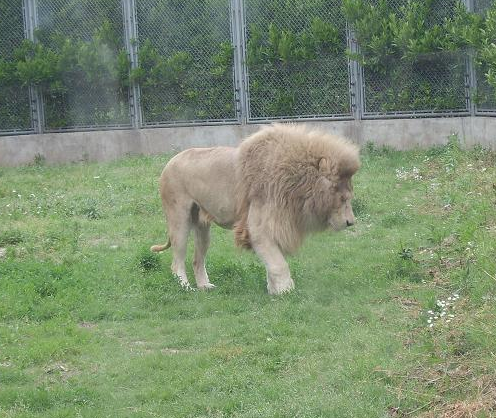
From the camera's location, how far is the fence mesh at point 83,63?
1844 centimetres

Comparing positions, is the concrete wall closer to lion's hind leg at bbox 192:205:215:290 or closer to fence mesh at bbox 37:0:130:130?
fence mesh at bbox 37:0:130:130

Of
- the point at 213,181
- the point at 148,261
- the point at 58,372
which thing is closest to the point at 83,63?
the point at 148,261

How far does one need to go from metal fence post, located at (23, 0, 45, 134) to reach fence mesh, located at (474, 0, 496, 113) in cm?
849

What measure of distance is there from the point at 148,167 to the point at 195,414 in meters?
10.5

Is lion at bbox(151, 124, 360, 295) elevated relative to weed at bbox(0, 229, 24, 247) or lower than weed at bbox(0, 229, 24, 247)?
elevated

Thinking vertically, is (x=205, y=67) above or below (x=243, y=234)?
above

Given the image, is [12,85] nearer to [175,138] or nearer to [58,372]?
[175,138]

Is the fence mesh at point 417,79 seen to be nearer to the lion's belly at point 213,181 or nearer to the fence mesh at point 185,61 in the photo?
the fence mesh at point 185,61

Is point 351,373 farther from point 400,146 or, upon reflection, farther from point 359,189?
point 400,146

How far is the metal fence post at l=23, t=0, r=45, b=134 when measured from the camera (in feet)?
61.8

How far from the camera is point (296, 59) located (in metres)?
17.0

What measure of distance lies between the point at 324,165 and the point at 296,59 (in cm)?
850

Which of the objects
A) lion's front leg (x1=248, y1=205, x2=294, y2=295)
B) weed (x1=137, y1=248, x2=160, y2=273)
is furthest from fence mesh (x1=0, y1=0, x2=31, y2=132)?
lion's front leg (x1=248, y1=205, x2=294, y2=295)

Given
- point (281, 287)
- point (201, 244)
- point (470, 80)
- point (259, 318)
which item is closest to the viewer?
point (259, 318)
